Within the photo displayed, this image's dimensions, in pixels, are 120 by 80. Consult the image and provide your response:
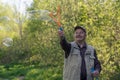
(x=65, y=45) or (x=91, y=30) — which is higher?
(x=91, y=30)

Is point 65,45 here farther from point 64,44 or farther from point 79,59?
point 79,59

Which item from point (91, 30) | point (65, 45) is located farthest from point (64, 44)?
point (91, 30)

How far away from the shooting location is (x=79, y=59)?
4699 mm

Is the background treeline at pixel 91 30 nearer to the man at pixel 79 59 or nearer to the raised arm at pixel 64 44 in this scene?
the man at pixel 79 59

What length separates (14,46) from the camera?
28.8 metres

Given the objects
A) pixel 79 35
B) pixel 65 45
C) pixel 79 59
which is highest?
pixel 79 35

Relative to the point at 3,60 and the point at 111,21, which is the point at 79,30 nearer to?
the point at 111,21

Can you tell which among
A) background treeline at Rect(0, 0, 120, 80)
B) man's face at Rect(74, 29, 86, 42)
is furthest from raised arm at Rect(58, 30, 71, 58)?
background treeline at Rect(0, 0, 120, 80)

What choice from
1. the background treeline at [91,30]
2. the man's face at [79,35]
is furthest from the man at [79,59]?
the background treeline at [91,30]

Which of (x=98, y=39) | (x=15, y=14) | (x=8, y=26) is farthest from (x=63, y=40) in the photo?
(x=8, y=26)

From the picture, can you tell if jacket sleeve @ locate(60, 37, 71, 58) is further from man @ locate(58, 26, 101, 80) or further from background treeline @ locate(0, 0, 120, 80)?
background treeline @ locate(0, 0, 120, 80)

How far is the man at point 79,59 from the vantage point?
4.68 m

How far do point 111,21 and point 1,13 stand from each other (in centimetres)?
3500

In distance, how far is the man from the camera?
184 inches
